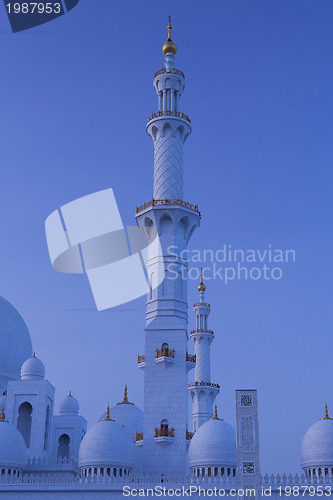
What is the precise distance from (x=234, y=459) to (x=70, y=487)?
8.07 metres

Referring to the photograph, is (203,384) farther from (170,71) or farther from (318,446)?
(170,71)

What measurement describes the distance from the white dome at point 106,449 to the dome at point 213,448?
10.5ft

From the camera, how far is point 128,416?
40812 millimetres

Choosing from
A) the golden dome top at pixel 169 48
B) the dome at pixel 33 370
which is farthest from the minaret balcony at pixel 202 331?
the golden dome top at pixel 169 48

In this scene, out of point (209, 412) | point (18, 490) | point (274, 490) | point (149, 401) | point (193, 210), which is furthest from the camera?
point (209, 412)

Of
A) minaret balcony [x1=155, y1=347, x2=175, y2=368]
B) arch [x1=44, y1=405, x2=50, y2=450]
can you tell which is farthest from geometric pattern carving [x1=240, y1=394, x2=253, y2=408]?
arch [x1=44, y1=405, x2=50, y2=450]

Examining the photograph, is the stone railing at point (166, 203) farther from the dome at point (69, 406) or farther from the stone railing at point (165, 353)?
the dome at point (69, 406)

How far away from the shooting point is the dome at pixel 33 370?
40500 millimetres

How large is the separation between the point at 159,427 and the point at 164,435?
0.63 meters

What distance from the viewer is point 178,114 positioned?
3925cm

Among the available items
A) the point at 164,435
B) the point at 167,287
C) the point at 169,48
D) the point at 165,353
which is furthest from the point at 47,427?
the point at 169,48

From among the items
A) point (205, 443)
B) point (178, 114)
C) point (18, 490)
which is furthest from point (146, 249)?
point (18, 490)

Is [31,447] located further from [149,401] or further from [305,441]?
[305,441]

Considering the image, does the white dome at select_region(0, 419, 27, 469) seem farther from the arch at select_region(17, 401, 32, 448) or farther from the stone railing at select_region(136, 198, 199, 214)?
the stone railing at select_region(136, 198, 199, 214)
